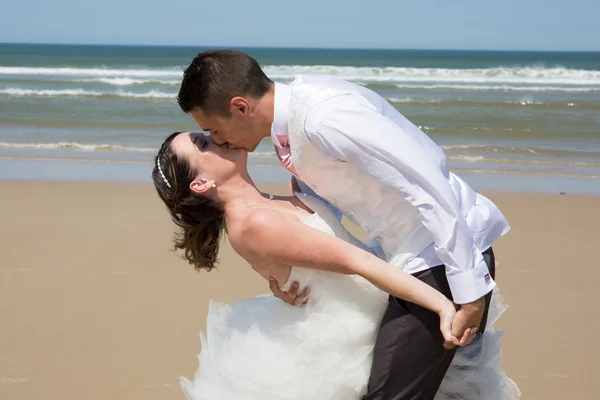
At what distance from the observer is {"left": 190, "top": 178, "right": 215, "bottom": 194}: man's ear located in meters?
2.63

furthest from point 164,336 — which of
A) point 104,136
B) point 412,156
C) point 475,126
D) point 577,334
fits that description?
point 475,126

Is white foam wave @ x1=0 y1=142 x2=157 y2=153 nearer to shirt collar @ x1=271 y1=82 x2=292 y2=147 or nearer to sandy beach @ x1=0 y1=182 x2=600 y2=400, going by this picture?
sandy beach @ x1=0 y1=182 x2=600 y2=400

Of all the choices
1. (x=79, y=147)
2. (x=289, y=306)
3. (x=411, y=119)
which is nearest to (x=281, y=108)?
(x=289, y=306)

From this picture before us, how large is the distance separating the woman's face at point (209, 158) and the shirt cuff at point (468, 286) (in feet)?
2.79

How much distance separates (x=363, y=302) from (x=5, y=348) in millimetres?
2777

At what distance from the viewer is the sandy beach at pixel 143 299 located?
4.22m

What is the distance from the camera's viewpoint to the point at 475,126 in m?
14.6

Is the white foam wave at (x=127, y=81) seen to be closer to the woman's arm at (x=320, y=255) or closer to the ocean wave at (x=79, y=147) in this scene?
the ocean wave at (x=79, y=147)

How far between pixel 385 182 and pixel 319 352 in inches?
25.7

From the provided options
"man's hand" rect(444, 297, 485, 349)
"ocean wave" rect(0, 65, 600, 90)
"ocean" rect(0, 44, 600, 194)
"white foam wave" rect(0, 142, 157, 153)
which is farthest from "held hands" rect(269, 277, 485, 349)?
"ocean wave" rect(0, 65, 600, 90)

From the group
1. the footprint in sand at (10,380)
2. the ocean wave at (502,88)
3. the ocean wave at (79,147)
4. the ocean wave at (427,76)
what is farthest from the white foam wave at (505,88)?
the footprint in sand at (10,380)

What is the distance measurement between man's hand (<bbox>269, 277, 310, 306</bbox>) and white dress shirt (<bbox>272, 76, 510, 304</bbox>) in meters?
0.30

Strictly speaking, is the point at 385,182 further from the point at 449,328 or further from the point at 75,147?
the point at 75,147

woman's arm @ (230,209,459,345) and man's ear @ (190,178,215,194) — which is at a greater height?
man's ear @ (190,178,215,194)
